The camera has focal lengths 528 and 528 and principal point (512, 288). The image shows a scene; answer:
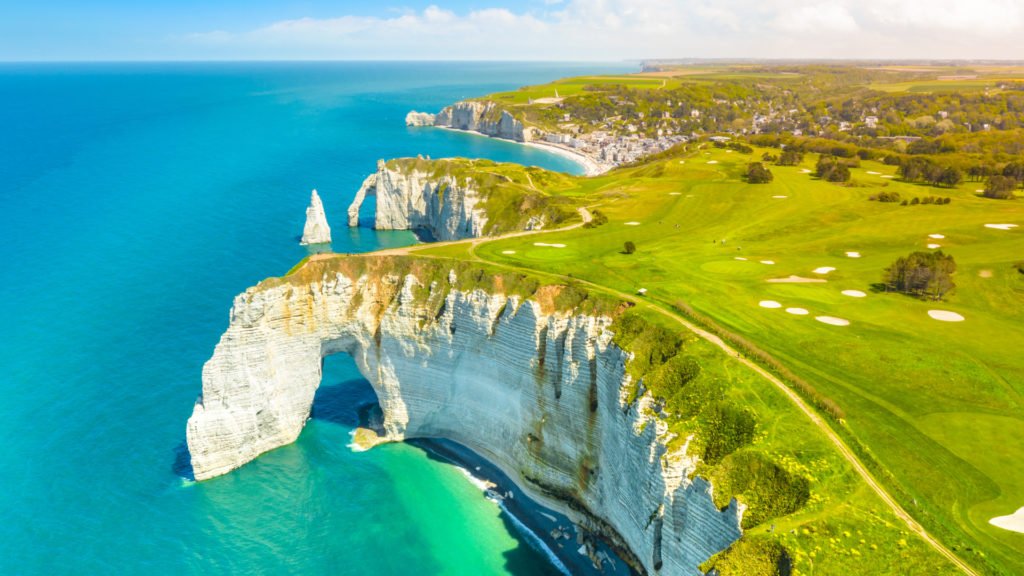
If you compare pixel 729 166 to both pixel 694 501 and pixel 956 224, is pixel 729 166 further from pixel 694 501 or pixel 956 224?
pixel 694 501

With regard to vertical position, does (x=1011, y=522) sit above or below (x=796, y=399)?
below

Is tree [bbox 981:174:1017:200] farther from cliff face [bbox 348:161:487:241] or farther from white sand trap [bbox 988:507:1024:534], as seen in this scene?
cliff face [bbox 348:161:487:241]

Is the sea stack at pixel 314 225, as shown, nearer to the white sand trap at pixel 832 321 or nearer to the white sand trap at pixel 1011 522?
the white sand trap at pixel 832 321

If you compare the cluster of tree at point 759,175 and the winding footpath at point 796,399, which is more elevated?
the cluster of tree at point 759,175

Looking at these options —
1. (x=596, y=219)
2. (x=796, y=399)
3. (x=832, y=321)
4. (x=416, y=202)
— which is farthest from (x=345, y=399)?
(x=416, y=202)

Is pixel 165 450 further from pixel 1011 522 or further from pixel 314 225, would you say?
pixel 1011 522

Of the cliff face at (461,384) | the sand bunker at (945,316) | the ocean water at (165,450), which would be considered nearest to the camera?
the cliff face at (461,384)

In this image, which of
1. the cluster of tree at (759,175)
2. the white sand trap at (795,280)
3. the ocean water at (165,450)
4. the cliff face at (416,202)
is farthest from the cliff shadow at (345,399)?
the cluster of tree at (759,175)
